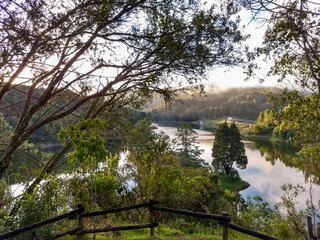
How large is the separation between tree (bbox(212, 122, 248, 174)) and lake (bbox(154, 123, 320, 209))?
6.56 feet

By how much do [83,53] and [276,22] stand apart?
4073 millimetres

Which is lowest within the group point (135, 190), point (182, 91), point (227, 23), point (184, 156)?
point (184, 156)

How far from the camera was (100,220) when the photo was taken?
528 centimetres

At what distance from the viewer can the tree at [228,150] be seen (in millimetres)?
22266

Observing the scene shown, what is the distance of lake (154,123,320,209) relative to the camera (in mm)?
17562

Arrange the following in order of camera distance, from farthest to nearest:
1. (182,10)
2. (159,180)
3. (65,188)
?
(159,180) < (65,188) < (182,10)

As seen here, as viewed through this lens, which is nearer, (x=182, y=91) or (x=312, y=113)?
(x=182, y=91)

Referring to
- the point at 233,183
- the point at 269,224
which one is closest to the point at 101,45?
the point at 269,224

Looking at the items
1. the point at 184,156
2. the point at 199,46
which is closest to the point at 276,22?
the point at 199,46

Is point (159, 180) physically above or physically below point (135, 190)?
above

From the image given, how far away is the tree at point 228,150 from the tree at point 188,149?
5.79 ft

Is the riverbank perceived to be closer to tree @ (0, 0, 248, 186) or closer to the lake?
the lake

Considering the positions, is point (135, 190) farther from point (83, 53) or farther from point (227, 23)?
point (227, 23)

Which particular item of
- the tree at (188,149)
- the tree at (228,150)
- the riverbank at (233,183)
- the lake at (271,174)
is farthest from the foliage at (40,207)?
the tree at (228,150)
